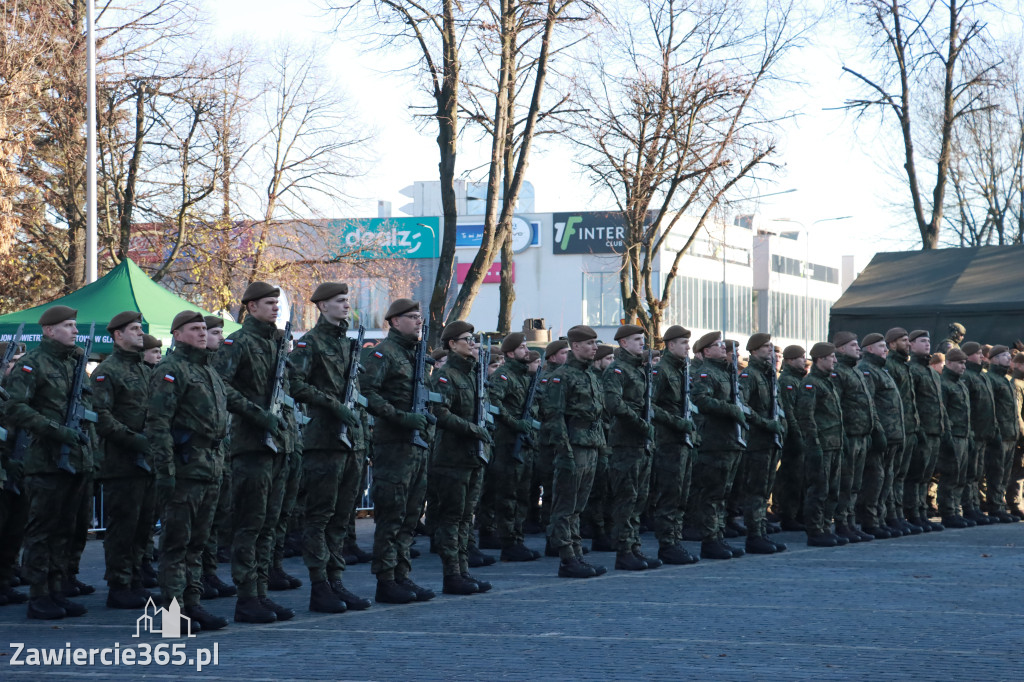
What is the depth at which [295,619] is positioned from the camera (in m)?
9.16

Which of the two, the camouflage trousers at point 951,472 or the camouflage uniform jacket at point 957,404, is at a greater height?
the camouflage uniform jacket at point 957,404

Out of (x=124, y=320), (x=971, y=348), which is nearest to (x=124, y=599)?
(x=124, y=320)

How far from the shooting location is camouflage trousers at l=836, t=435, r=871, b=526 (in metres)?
14.8

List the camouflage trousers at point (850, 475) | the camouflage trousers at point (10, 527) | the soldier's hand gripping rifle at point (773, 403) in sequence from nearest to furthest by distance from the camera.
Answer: the camouflage trousers at point (10, 527)
the soldier's hand gripping rifle at point (773, 403)
the camouflage trousers at point (850, 475)

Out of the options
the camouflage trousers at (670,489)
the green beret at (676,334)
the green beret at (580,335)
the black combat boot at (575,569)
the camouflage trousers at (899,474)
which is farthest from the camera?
the camouflage trousers at (899,474)

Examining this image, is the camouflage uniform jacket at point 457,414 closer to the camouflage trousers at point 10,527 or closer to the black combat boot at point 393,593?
the black combat boot at point 393,593

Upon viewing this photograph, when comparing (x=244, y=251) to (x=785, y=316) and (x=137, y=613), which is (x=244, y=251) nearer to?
(x=137, y=613)

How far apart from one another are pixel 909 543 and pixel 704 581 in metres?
4.32

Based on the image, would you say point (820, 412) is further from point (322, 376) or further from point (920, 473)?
point (322, 376)

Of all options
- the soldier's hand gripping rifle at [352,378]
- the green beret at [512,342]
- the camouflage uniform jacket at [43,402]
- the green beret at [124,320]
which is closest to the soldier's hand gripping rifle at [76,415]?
the camouflage uniform jacket at [43,402]

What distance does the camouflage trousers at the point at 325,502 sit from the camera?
30.6 feet

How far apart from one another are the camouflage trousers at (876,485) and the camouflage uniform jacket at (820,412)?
829 mm

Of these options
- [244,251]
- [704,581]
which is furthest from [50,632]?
[244,251]

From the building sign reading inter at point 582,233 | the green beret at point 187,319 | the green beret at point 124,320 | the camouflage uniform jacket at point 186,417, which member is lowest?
the camouflage uniform jacket at point 186,417
